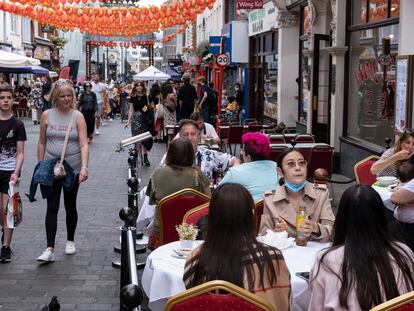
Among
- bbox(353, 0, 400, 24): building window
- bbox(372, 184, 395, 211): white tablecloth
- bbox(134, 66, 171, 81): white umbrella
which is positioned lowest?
bbox(372, 184, 395, 211): white tablecloth

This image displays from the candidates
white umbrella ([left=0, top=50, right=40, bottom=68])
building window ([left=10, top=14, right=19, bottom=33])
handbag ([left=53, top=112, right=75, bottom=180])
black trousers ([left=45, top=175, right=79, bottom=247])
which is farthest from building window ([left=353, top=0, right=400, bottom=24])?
building window ([left=10, top=14, right=19, bottom=33])

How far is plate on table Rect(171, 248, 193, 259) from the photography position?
4.75m

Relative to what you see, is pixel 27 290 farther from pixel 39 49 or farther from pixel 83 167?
pixel 39 49

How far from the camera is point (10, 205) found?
7.36 meters

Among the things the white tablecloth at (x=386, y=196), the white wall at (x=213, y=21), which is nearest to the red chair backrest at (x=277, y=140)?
the white tablecloth at (x=386, y=196)

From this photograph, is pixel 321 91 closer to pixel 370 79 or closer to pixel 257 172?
pixel 370 79

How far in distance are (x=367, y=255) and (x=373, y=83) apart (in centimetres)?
983

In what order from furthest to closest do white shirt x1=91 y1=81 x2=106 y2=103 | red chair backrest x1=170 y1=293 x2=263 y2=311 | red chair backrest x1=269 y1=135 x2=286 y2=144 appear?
white shirt x1=91 y1=81 x2=106 y2=103, red chair backrest x1=269 y1=135 x2=286 y2=144, red chair backrest x1=170 y1=293 x2=263 y2=311

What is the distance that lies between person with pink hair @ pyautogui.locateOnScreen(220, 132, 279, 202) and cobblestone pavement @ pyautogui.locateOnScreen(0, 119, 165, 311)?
4.89 feet

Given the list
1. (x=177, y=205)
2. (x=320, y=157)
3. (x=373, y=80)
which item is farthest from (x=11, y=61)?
(x=177, y=205)

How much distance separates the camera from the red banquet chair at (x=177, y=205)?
20.4 ft

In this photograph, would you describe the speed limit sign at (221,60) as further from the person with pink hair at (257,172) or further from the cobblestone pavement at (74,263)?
the person with pink hair at (257,172)

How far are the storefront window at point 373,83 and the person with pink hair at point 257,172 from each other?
605 centimetres

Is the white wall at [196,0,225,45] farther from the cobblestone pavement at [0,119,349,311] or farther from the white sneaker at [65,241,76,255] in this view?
the white sneaker at [65,241,76,255]
